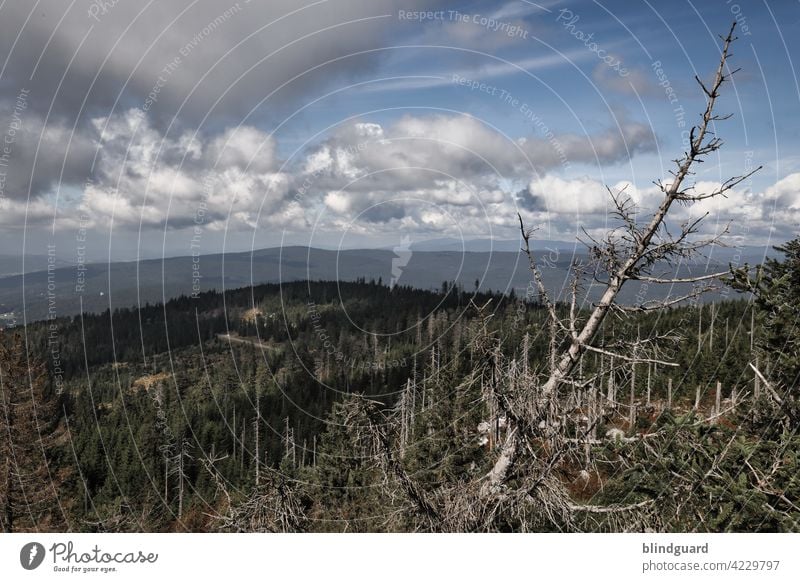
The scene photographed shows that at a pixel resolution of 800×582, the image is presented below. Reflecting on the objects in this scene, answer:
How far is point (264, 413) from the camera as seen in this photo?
91062 millimetres

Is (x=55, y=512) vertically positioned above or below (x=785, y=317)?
below

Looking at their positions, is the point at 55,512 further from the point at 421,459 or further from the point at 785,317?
the point at 785,317

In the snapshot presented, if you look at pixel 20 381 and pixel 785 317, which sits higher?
pixel 785 317

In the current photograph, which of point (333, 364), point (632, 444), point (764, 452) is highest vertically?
point (632, 444)

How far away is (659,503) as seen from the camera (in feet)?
20.9

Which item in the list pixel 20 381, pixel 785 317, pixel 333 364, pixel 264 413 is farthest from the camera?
pixel 333 364

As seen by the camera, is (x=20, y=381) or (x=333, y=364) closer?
(x=20, y=381)

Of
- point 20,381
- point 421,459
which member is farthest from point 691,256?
point 421,459

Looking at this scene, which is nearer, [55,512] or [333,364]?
[55,512]

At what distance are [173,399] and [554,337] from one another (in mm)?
115717

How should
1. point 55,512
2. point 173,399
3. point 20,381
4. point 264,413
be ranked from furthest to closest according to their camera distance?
1. point 173,399
2. point 264,413
3. point 55,512
4. point 20,381
